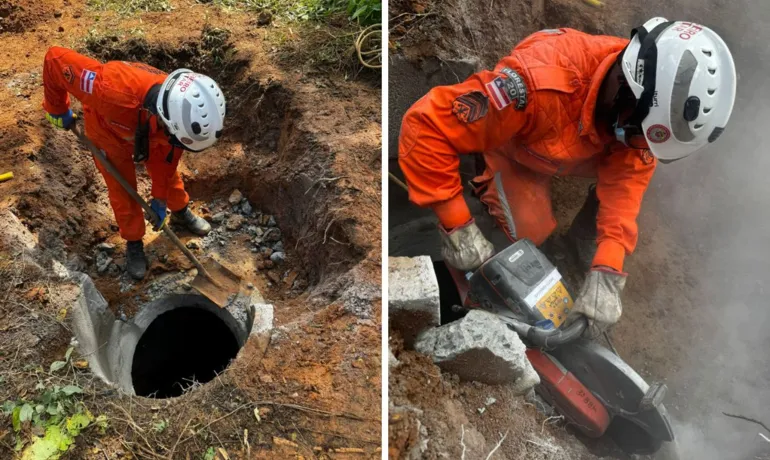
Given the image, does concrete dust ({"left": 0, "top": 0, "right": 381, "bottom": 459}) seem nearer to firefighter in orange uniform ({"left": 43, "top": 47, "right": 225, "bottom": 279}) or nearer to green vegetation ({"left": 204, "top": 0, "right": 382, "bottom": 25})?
green vegetation ({"left": 204, "top": 0, "right": 382, "bottom": 25})

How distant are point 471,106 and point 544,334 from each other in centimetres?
112

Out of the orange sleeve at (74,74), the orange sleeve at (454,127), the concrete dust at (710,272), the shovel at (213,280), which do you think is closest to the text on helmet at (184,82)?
the orange sleeve at (74,74)

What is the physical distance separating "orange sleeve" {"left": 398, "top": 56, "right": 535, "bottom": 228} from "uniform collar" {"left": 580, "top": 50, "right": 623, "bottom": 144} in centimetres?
25

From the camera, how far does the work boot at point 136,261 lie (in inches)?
169

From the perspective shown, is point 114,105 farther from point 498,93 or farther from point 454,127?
point 498,93

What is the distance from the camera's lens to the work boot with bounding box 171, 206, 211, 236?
458cm

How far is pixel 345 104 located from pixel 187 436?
264 centimetres

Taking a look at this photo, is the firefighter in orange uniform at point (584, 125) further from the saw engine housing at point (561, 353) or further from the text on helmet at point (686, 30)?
the saw engine housing at point (561, 353)

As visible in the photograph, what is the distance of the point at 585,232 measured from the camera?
127 inches

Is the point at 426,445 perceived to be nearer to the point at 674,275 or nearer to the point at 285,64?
the point at 674,275

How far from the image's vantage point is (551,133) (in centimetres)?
278

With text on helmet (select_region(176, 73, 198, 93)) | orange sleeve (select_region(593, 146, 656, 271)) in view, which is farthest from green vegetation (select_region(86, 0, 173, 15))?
orange sleeve (select_region(593, 146, 656, 271))

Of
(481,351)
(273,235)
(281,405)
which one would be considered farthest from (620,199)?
(273,235)

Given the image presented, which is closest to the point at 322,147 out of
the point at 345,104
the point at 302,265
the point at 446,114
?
the point at 345,104
